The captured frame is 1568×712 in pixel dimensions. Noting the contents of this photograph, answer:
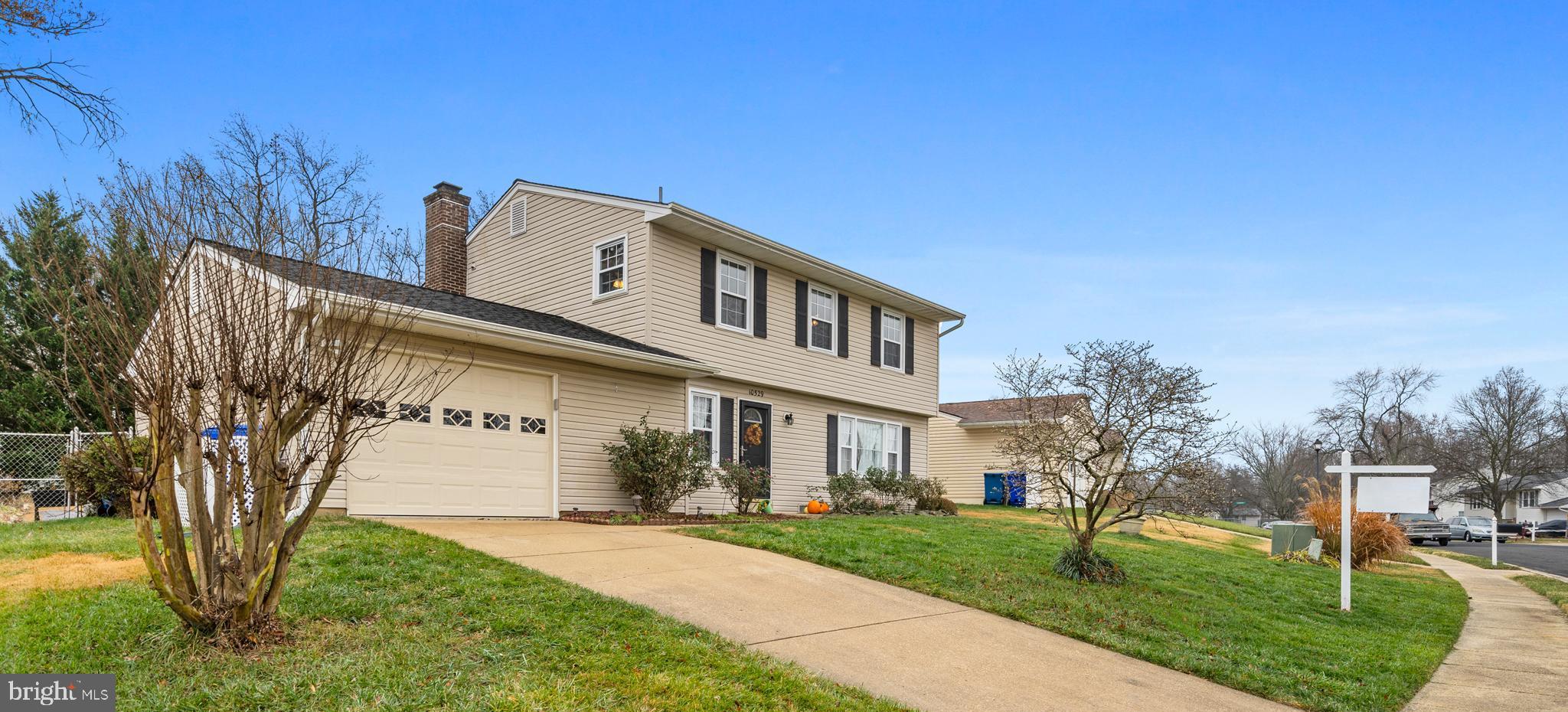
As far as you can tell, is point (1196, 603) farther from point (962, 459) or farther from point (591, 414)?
point (962, 459)

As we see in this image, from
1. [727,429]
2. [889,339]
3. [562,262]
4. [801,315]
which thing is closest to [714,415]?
[727,429]

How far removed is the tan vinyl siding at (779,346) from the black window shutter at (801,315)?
0.11m

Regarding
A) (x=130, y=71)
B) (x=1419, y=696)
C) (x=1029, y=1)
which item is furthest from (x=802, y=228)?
(x=1419, y=696)

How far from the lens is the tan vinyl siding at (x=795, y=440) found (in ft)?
55.7

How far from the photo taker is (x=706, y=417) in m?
16.3

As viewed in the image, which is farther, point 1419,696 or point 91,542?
point 91,542

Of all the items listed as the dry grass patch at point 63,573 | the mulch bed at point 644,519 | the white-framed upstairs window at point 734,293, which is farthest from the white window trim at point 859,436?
the dry grass patch at point 63,573

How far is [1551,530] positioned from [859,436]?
45.8 m

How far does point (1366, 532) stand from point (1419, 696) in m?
11.3

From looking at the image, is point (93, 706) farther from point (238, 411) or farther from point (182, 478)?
point (238, 411)

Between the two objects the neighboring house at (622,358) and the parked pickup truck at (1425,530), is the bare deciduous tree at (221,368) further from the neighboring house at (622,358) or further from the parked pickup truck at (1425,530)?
the parked pickup truck at (1425,530)

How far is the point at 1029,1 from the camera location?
1648 centimetres

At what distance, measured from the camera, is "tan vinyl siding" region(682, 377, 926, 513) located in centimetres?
1698

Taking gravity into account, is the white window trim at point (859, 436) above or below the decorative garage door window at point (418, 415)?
below
